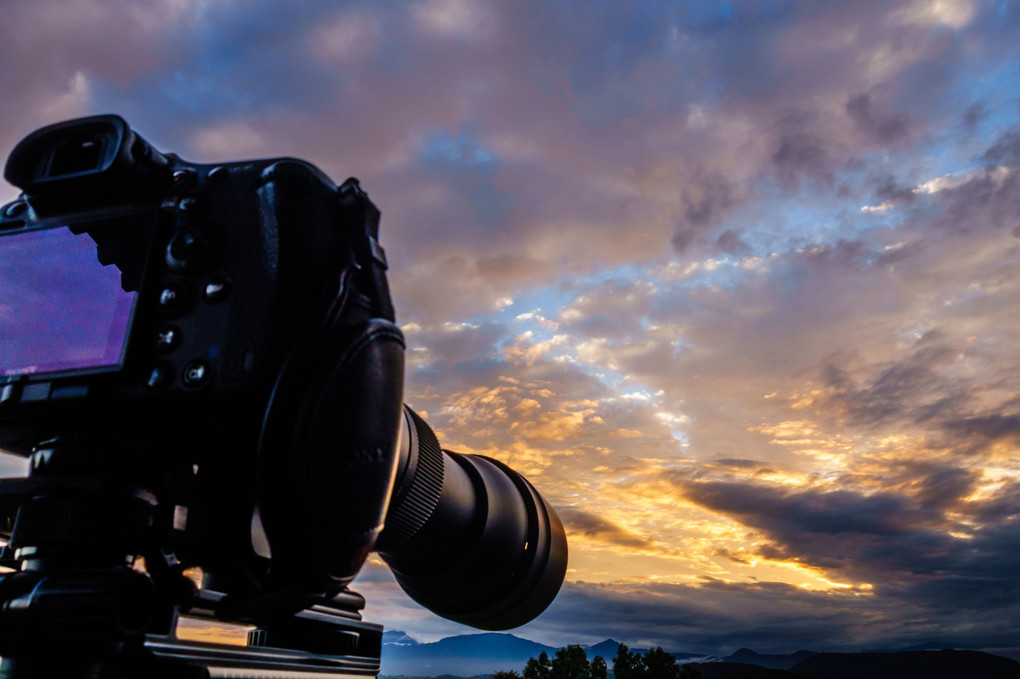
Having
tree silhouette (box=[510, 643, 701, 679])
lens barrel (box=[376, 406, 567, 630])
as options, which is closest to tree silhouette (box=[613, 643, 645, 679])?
tree silhouette (box=[510, 643, 701, 679])

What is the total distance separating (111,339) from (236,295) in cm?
25

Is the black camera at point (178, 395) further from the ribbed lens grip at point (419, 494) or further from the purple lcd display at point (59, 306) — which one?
the ribbed lens grip at point (419, 494)

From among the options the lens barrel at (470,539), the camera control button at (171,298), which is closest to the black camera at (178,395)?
the camera control button at (171,298)

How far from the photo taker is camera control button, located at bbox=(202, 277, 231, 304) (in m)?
1.28

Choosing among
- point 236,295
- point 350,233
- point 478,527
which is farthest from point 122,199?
point 478,527

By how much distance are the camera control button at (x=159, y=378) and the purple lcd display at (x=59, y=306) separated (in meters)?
0.07

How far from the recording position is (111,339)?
1.30 m

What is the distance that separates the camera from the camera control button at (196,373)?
1230 millimetres

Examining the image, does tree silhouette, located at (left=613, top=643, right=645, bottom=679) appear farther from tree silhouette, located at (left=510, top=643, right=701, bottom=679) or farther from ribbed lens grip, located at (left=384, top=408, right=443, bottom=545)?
ribbed lens grip, located at (left=384, top=408, right=443, bottom=545)

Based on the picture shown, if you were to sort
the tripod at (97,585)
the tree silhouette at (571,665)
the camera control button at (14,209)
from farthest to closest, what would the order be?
the tree silhouette at (571,665) < the camera control button at (14,209) < the tripod at (97,585)

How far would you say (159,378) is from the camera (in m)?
1.25

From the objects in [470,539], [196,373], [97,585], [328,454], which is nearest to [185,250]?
[196,373]

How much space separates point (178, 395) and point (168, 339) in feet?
0.37

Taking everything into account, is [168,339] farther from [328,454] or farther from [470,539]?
[470,539]
